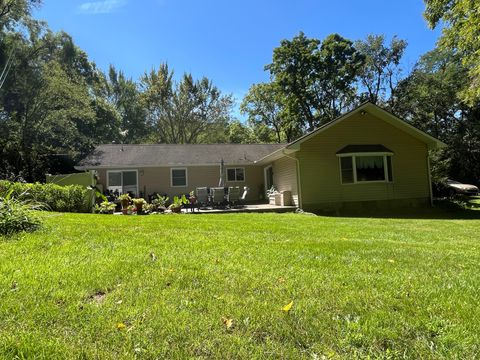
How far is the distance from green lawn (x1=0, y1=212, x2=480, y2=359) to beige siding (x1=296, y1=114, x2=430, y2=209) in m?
10.4

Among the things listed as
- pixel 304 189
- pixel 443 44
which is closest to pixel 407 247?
pixel 304 189

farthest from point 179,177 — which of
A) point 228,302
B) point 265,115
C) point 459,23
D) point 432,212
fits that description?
point 265,115

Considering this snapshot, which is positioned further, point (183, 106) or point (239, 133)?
point (239, 133)

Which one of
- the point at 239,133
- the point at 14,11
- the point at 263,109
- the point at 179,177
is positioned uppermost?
the point at 14,11

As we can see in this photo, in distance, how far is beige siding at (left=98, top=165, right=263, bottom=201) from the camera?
19359mm

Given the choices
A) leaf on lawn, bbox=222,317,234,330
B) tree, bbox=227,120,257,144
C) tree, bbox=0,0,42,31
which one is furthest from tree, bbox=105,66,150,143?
leaf on lawn, bbox=222,317,234,330

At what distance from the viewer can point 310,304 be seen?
2973mm

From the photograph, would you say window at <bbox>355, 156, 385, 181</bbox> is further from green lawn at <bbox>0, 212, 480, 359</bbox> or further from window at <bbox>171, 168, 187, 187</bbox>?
green lawn at <bbox>0, 212, 480, 359</bbox>

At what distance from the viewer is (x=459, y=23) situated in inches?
468

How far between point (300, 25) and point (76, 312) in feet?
104

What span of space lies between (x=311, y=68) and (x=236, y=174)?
15.3 meters

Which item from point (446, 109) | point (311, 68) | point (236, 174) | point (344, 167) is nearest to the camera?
point (344, 167)

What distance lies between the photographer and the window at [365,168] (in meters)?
16.0

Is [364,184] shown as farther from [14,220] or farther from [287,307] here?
[287,307]
